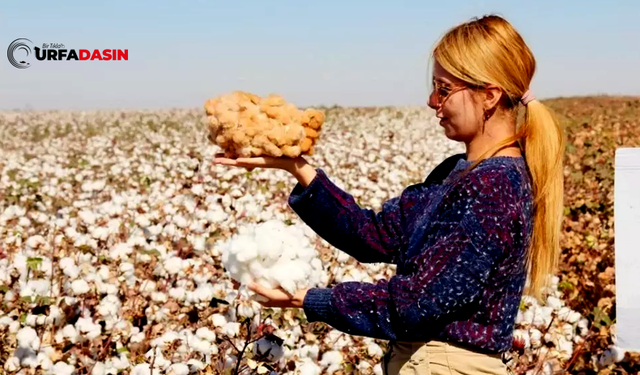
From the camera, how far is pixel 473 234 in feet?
6.37

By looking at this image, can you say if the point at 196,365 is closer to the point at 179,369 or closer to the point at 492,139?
the point at 179,369

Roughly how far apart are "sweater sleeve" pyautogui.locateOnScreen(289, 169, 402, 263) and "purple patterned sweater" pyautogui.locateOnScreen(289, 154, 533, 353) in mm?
254

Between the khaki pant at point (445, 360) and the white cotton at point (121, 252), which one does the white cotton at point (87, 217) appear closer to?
the white cotton at point (121, 252)

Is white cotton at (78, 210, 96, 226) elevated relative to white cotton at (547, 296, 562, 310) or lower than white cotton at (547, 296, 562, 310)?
lower

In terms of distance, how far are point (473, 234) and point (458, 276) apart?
9 cm

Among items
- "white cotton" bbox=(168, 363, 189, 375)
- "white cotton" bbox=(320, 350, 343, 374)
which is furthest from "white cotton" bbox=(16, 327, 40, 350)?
"white cotton" bbox=(320, 350, 343, 374)

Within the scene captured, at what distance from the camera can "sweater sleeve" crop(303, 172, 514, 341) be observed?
6.36 ft

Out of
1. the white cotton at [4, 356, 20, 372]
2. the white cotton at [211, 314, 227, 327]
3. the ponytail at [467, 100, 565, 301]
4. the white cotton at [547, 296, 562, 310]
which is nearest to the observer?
the ponytail at [467, 100, 565, 301]

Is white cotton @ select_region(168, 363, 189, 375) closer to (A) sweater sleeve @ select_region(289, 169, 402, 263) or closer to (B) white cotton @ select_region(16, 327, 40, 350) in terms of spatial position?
(B) white cotton @ select_region(16, 327, 40, 350)

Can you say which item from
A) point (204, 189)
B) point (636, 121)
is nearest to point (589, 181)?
point (204, 189)

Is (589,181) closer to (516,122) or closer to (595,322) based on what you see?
(595,322)

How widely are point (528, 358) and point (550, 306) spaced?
16.2 inches

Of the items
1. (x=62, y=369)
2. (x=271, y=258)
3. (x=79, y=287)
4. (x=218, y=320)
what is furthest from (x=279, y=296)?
(x=79, y=287)

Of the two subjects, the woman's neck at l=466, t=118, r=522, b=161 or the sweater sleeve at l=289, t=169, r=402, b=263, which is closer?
the woman's neck at l=466, t=118, r=522, b=161
